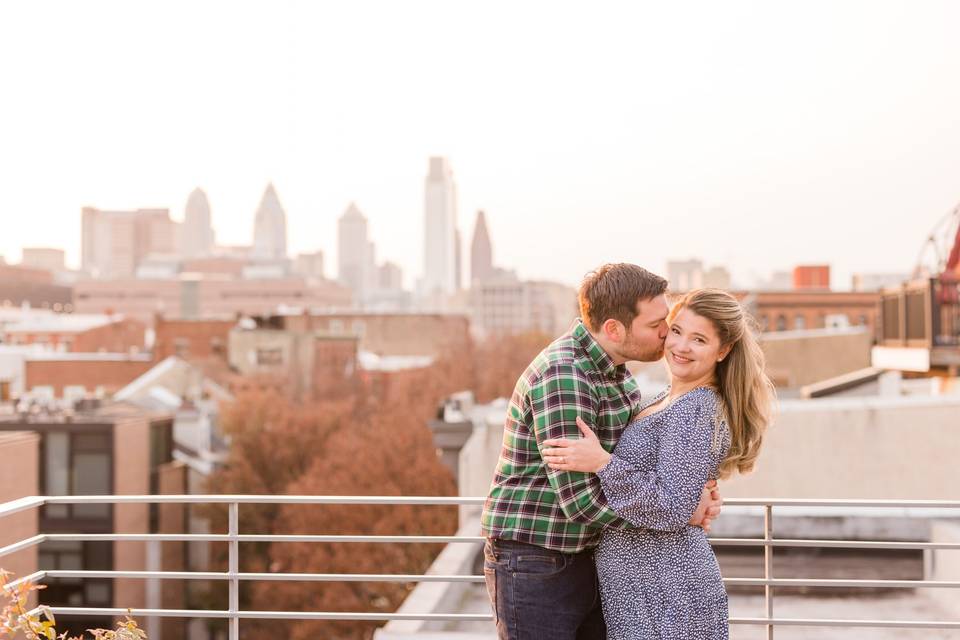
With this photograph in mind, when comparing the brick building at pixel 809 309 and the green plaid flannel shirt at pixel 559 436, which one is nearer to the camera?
the green plaid flannel shirt at pixel 559 436

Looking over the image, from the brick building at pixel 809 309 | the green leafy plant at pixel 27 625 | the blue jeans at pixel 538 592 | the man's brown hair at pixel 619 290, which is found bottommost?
the green leafy plant at pixel 27 625

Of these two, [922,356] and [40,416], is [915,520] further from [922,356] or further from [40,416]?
[40,416]

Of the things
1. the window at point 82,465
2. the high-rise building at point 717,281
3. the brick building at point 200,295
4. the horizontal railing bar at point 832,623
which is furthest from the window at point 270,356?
the brick building at point 200,295

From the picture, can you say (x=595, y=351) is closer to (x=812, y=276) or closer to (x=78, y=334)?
(x=78, y=334)

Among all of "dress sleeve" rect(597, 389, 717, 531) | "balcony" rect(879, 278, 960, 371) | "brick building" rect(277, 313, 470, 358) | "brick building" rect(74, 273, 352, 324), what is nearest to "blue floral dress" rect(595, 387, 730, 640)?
"dress sleeve" rect(597, 389, 717, 531)

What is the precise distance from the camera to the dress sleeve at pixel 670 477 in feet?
8.72

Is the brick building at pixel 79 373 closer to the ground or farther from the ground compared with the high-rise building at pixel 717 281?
closer to the ground

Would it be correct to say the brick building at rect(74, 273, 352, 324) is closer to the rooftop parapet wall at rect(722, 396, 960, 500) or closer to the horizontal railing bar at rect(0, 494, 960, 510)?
the rooftop parapet wall at rect(722, 396, 960, 500)

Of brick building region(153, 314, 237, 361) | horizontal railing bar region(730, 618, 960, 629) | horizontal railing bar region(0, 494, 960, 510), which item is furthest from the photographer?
brick building region(153, 314, 237, 361)

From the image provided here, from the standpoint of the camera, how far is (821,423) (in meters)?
15.3

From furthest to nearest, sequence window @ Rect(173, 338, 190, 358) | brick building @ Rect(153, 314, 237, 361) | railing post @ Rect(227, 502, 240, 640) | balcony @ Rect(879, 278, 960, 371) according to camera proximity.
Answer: brick building @ Rect(153, 314, 237, 361), window @ Rect(173, 338, 190, 358), balcony @ Rect(879, 278, 960, 371), railing post @ Rect(227, 502, 240, 640)

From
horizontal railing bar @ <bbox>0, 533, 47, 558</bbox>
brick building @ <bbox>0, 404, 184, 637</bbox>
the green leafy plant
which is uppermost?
horizontal railing bar @ <bbox>0, 533, 47, 558</bbox>

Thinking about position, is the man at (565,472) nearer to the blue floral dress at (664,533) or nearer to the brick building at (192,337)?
the blue floral dress at (664,533)

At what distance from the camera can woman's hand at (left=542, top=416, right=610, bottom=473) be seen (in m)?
2.68
